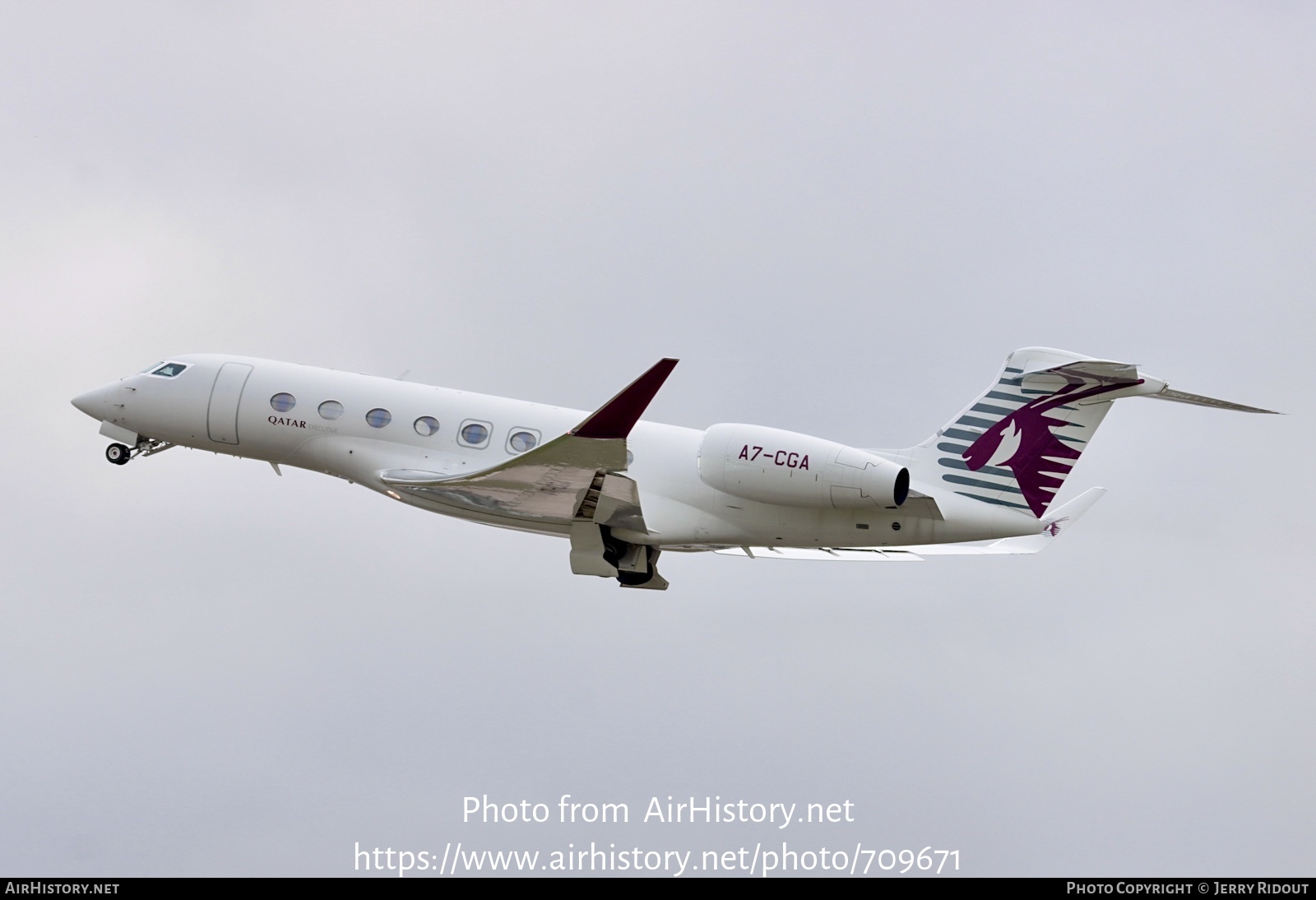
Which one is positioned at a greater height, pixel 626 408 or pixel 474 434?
pixel 626 408

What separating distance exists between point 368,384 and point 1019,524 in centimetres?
1123

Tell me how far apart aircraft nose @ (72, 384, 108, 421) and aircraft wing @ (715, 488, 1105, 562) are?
470 inches

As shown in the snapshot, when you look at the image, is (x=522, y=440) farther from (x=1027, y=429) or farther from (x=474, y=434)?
(x=1027, y=429)

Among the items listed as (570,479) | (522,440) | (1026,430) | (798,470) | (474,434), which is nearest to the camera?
(798,470)

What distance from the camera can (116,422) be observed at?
2867 cm

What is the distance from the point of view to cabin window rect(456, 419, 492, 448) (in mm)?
25703

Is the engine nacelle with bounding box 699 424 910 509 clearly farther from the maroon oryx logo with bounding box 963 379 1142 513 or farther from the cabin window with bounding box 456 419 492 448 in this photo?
the cabin window with bounding box 456 419 492 448

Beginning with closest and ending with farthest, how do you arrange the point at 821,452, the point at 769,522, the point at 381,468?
the point at 821,452 < the point at 769,522 < the point at 381,468

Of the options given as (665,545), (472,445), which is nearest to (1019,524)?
(665,545)

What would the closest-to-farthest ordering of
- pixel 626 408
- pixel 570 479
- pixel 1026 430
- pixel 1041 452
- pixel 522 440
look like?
pixel 626 408 < pixel 570 479 < pixel 1041 452 < pixel 1026 430 < pixel 522 440

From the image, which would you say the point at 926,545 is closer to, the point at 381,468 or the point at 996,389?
the point at 996,389

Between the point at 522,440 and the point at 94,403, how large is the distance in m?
8.96

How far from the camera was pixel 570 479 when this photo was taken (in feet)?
77.3

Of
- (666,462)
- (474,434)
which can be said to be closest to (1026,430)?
(666,462)
